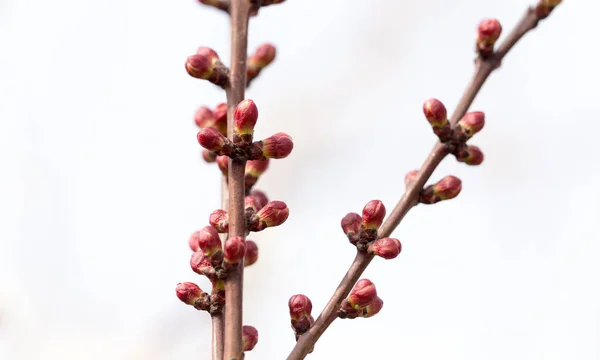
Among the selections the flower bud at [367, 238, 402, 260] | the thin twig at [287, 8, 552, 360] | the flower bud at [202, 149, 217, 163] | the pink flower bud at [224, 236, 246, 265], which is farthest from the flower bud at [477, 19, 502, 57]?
the pink flower bud at [224, 236, 246, 265]

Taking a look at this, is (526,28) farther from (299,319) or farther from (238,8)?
(299,319)

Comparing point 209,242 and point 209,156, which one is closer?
point 209,242

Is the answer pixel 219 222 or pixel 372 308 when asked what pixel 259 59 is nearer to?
pixel 219 222

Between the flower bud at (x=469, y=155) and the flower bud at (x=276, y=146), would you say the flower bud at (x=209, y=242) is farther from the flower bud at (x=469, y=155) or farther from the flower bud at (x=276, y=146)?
the flower bud at (x=469, y=155)

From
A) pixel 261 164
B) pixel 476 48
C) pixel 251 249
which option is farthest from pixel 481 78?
pixel 251 249

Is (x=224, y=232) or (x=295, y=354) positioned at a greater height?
(x=224, y=232)

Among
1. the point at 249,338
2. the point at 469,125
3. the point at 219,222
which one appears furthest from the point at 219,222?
the point at 469,125
